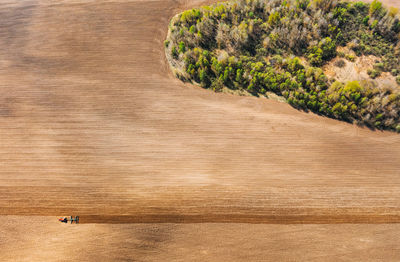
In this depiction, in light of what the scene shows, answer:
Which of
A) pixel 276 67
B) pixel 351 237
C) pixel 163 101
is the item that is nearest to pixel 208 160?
pixel 163 101

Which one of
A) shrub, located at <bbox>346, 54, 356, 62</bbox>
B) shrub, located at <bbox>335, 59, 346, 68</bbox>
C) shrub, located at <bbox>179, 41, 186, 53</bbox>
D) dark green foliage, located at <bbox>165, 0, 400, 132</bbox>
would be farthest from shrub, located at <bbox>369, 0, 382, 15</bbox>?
shrub, located at <bbox>179, 41, 186, 53</bbox>

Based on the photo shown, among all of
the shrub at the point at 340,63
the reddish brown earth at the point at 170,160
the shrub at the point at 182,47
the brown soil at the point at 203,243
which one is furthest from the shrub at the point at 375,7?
the brown soil at the point at 203,243

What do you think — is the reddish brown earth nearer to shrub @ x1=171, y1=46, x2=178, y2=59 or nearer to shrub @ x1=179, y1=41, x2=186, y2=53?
shrub @ x1=171, y1=46, x2=178, y2=59

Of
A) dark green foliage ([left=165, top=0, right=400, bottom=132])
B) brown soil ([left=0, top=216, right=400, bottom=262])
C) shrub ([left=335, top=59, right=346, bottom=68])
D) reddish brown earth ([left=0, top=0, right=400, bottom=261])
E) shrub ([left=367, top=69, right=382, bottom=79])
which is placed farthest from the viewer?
shrub ([left=335, top=59, right=346, bottom=68])

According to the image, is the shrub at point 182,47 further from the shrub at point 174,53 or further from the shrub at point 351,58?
the shrub at point 351,58

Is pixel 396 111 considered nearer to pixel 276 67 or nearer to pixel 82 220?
pixel 276 67
